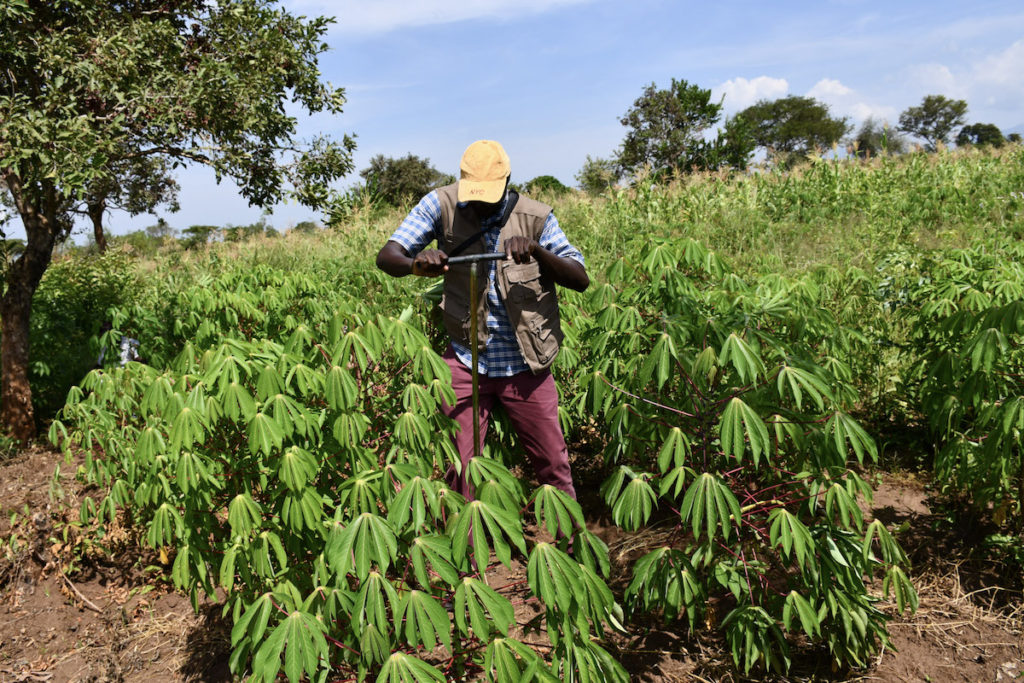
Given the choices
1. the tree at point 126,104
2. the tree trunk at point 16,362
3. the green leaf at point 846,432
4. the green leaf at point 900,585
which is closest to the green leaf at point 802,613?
the green leaf at point 900,585

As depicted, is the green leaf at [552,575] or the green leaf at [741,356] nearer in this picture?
the green leaf at [552,575]

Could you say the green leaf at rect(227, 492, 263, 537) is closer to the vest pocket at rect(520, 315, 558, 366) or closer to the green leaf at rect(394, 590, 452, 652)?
the green leaf at rect(394, 590, 452, 652)

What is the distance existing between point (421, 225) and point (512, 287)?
1.17ft

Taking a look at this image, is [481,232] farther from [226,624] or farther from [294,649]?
[226,624]

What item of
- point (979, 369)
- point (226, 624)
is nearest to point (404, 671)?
point (226, 624)

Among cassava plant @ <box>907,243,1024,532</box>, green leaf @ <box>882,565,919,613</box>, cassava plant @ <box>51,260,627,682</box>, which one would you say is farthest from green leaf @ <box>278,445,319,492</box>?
cassava plant @ <box>907,243,1024,532</box>

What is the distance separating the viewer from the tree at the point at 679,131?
1948 centimetres

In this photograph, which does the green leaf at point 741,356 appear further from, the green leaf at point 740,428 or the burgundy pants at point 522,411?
the burgundy pants at point 522,411

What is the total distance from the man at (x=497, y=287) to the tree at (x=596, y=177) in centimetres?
708

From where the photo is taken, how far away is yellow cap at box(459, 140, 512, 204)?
194 cm

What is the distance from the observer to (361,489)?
1.44 metres

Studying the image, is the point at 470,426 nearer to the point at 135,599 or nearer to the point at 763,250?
the point at 135,599

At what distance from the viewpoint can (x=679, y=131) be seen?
20000 mm

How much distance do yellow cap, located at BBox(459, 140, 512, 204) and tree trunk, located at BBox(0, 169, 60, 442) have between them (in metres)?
3.30
